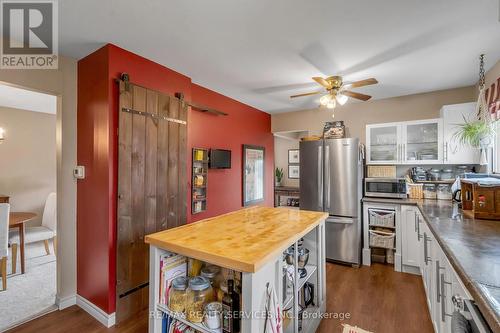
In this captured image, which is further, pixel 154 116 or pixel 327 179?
pixel 327 179

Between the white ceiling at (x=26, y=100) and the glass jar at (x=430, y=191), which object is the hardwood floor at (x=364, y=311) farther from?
the white ceiling at (x=26, y=100)

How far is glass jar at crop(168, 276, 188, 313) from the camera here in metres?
1.35

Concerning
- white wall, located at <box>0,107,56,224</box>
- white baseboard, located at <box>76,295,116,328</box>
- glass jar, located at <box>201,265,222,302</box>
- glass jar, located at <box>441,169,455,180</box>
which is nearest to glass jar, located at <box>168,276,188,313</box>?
glass jar, located at <box>201,265,222,302</box>

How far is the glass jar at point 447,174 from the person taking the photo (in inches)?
133

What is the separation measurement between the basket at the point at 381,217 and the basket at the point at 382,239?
0.12 m

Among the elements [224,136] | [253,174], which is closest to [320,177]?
[253,174]

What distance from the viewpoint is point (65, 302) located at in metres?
2.33

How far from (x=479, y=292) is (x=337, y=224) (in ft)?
8.54

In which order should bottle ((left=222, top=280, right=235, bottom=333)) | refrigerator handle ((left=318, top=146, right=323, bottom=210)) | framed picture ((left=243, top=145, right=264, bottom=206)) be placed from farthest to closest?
framed picture ((left=243, top=145, right=264, bottom=206))
refrigerator handle ((left=318, top=146, right=323, bottom=210))
bottle ((left=222, top=280, right=235, bottom=333))

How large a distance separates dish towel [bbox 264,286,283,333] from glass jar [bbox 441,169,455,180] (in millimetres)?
3507

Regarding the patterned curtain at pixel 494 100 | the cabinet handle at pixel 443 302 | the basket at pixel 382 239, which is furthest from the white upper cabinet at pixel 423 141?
the cabinet handle at pixel 443 302

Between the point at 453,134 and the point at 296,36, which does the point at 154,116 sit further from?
the point at 453,134

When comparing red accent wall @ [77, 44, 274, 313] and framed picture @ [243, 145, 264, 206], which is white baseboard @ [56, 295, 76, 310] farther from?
framed picture @ [243, 145, 264, 206]

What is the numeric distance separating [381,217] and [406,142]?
119 cm
